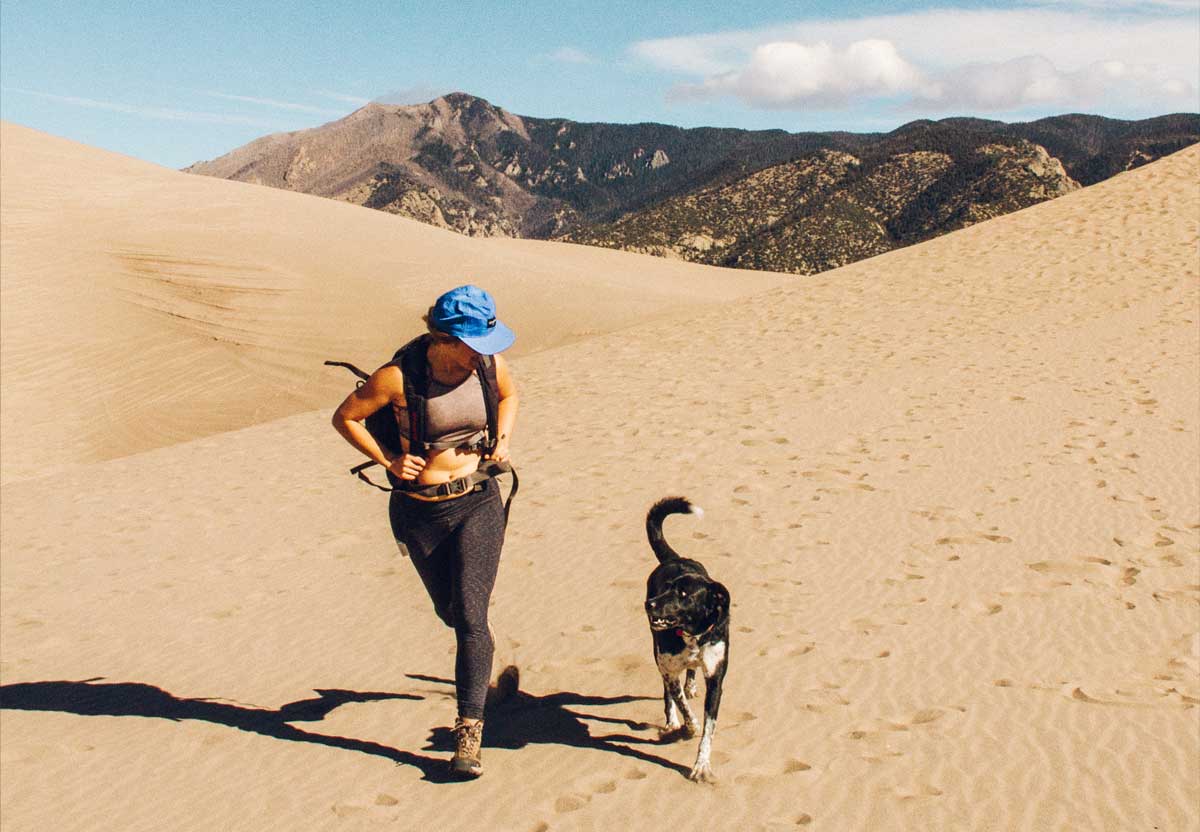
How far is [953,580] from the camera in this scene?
21.5 ft

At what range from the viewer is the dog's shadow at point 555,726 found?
15.0 ft

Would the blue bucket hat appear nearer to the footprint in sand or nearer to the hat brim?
the hat brim

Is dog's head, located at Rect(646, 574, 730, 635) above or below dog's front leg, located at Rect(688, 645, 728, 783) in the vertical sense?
above

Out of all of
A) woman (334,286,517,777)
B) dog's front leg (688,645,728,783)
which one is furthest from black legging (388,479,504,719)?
dog's front leg (688,645,728,783)

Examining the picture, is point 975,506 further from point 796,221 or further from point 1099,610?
point 796,221

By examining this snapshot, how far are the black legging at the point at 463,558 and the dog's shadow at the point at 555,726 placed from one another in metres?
0.59

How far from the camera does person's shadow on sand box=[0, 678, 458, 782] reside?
16.3ft

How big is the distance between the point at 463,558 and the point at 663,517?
3.47 ft

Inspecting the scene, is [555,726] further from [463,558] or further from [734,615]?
[734,615]

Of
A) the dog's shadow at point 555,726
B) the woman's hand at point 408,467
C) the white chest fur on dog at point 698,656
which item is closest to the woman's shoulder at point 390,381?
the woman's hand at point 408,467

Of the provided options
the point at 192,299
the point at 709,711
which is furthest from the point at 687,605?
the point at 192,299

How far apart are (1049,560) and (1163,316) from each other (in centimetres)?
1019

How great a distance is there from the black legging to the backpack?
149mm

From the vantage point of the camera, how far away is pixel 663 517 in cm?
460
